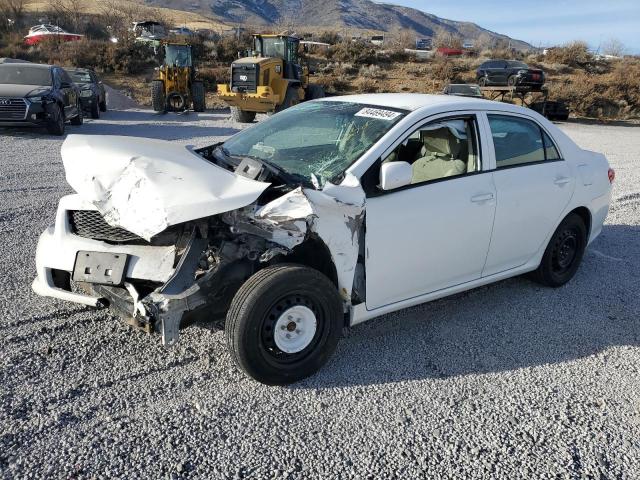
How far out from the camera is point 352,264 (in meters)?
3.32

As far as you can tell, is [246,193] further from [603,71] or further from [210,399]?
[603,71]

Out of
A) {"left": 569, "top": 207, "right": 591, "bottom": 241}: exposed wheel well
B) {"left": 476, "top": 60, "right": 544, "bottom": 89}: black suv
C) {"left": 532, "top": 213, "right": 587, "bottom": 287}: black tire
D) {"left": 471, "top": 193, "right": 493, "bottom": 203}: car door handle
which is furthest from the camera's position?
{"left": 476, "top": 60, "right": 544, "bottom": 89}: black suv

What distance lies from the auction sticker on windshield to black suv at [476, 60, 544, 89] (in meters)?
22.4

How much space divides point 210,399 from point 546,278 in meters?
3.21

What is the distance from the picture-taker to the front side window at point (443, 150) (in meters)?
3.97

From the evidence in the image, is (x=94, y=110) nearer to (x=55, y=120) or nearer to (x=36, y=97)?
(x=55, y=120)

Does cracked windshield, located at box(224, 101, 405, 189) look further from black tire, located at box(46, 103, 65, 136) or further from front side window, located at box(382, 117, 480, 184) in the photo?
black tire, located at box(46, 103, 65, 136)

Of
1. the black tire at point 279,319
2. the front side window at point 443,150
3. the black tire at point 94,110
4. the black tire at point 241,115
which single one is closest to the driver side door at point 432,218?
the front side window at point 443,150

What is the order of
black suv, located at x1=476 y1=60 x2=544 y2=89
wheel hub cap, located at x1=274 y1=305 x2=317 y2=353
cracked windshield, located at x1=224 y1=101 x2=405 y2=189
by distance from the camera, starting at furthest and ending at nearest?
black suv, located at x1=476 y1=60 x2=544 y2=89 → cracked windshield, located at x1=224 y1=101 x2=405 y2=189 → wheel hub cap, located at x1=274 y1=305 x2=317 y2=353

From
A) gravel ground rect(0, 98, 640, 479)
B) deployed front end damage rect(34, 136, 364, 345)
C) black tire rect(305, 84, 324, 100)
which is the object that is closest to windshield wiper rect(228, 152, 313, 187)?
deployed front end damage rect(34, 136, 364, 345)

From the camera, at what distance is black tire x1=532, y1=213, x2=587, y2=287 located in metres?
4.74

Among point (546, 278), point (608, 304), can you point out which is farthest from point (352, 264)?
point (608, 304)

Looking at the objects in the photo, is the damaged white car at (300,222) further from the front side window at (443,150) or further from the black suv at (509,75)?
the black suv at (509,75)

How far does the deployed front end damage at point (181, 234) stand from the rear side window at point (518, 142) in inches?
60.0
